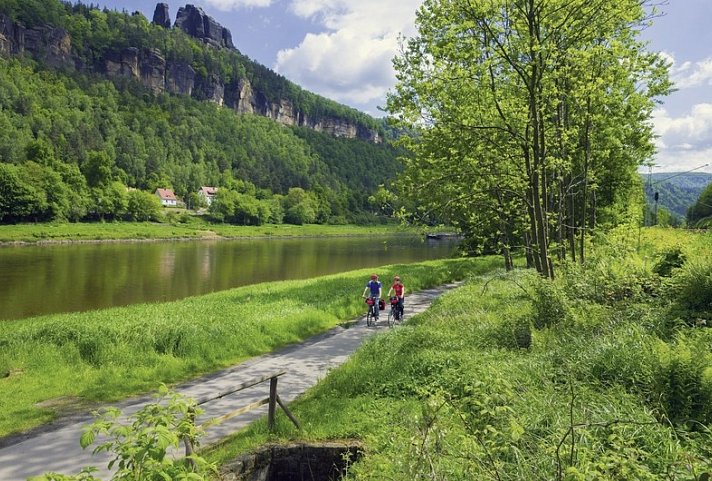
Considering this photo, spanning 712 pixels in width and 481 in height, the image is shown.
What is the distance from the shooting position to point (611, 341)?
8023 millimetres

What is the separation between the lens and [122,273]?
4188cm

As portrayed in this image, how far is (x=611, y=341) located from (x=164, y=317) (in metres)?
13.7

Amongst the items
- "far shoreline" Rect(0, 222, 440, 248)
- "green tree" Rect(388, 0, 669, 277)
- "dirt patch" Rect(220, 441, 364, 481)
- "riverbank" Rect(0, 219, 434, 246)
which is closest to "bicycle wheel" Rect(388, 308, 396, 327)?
"green tree" Rect(388, 0, 669, 277)

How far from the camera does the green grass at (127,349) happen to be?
1030cm

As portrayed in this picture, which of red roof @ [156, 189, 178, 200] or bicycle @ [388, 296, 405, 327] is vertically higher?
red roof @ [156, 189, 178, 200]

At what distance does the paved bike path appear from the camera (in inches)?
289

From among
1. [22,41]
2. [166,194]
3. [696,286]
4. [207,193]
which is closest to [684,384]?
[696,286]

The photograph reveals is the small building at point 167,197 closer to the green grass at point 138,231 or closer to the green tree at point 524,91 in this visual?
the green grass at point 138,231

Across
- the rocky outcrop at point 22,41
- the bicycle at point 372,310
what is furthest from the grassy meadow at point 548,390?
the rocky outcrop at point 22,41

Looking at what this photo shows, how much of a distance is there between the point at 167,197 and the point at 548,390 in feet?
488

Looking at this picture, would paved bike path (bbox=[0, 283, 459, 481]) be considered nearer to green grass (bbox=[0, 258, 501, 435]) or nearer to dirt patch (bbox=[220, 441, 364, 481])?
green grass (bbox=[0, 258, 501, 435])

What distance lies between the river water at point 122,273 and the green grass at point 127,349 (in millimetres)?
5817

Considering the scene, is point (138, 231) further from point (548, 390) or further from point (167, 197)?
point (548, 390)

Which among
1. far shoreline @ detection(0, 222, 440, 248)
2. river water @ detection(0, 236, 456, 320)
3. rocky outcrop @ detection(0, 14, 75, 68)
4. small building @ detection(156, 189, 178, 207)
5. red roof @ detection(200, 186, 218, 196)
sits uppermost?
rocky outcrop @ detection(0, 14, 75, 68)
